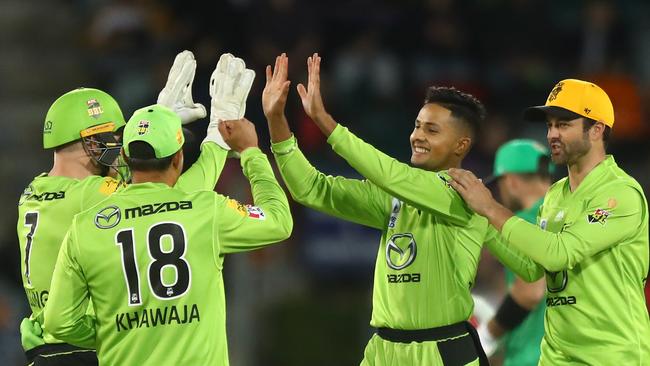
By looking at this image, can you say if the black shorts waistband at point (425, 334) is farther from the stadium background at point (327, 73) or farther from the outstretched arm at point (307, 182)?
the stadium background at point (327, 73)

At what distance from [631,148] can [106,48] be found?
5.71 metres

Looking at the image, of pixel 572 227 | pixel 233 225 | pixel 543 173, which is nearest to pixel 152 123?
pixel 233 225

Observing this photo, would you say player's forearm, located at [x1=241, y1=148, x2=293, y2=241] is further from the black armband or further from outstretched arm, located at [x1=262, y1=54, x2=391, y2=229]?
the black armband

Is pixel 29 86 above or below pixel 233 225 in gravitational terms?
above

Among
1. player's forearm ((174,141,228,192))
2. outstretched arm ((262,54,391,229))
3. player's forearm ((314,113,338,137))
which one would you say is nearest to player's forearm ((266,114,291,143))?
outstretched arm ((262,54,391,229))

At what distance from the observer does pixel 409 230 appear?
602 centimetres

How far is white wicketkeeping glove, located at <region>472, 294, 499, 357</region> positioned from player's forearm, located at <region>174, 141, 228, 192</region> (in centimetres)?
238

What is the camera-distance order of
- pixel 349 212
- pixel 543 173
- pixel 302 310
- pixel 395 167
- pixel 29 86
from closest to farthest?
pixel 395 167 < pixel 349 212 < pixel 543 173 < pixel 302 310 < pixel 29 86

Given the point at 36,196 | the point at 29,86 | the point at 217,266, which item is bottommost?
the point at 217,266

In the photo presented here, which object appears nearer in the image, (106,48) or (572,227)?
(572,227)

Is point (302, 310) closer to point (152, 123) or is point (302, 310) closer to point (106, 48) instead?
point (106, 48)

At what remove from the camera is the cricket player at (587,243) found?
5.68 meters

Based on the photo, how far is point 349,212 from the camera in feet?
20.4

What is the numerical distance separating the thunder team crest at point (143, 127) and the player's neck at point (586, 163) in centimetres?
216
